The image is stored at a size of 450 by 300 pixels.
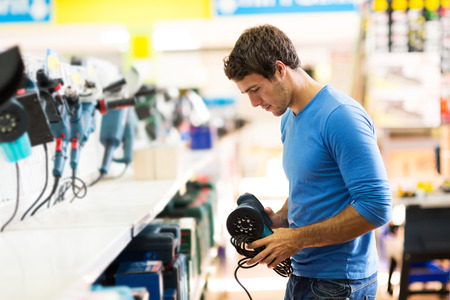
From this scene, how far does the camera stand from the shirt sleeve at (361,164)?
1479 mm

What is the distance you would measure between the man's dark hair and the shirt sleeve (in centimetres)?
27

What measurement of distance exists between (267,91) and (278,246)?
0.52 metres

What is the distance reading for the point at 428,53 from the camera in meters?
4.72

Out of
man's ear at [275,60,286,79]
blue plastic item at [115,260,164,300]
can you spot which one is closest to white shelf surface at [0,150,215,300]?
blue plastic item at [115,260,164,300]

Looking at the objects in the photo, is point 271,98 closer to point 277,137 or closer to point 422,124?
point 422,124

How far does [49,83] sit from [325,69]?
11.1 meters

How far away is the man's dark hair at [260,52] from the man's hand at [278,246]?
0.52 m

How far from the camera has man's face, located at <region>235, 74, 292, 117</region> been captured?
5.49 ft

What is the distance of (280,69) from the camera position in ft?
5.44

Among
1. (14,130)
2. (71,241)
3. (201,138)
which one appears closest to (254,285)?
(201,138)

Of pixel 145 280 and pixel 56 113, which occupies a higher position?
pixel 56 113

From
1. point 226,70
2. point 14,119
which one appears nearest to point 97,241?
point 14,119

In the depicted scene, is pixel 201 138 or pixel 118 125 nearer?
pixel 118 125

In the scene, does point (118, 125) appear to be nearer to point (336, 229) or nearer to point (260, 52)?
point (260, 52)
